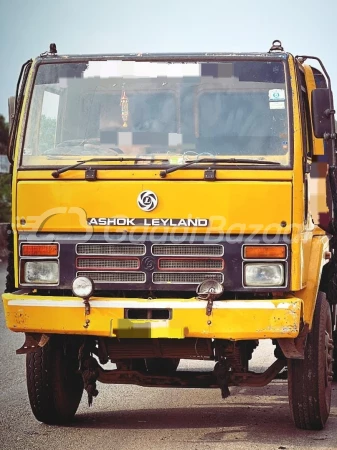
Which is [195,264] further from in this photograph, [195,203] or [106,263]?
[106,263]

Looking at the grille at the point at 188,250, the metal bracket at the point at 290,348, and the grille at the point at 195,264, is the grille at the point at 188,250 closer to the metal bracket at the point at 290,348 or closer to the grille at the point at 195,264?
the grille at the point at 195,264

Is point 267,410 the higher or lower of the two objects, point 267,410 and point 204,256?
the lower

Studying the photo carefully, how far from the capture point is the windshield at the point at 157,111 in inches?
328

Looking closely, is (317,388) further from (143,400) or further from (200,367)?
(200,367)

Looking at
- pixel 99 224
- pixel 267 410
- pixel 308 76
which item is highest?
pixel 308 76

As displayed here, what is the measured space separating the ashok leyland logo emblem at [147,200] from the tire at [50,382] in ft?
4.53

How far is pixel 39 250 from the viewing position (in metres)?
8.21

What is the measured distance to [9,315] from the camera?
816cm

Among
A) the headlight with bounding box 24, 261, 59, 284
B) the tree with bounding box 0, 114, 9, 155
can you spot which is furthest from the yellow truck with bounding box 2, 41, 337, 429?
the tree with bounding box 0, 114, 9, 155

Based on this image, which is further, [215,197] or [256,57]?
[256,57]

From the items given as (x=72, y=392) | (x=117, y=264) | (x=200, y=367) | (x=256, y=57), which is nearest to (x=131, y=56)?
(x=256, y=57)

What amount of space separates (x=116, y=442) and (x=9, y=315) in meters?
1.17

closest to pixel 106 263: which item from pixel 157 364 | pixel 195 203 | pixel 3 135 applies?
pixel 195 203

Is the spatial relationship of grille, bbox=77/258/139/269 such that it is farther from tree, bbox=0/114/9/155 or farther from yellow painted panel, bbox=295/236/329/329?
tree, bbox=0/114/9/155
